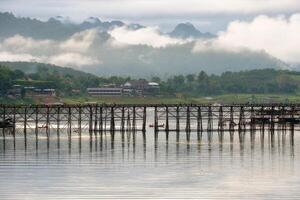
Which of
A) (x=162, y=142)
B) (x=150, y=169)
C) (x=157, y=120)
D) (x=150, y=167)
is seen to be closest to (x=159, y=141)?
(x=162, y=142)

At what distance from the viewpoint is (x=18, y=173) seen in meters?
65.9

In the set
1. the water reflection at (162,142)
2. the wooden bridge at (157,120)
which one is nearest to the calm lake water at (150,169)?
the water reflection at (162,142)

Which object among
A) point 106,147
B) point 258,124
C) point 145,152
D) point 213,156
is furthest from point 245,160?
point 258,124

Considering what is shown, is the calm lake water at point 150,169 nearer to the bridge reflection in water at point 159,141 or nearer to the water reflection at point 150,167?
the water reflection at point 150,167

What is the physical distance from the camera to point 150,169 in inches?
2729

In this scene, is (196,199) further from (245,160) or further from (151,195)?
(245,160)

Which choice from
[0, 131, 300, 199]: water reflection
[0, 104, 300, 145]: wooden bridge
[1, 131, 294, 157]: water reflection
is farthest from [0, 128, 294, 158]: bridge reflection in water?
[0, 104, 300, 145]: wooden bridge

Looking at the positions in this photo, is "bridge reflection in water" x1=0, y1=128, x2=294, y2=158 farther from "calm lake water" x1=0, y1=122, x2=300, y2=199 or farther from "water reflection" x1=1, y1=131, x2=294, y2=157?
"calm lake water" x1=0, y1=122, x2=300, y2=199

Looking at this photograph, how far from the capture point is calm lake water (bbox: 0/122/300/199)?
184 feet

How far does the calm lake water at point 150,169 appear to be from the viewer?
56.0 metres

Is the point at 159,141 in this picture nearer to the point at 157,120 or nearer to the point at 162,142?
the point at 162,142

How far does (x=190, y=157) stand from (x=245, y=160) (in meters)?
6.05

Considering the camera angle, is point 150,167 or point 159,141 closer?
point 150,167

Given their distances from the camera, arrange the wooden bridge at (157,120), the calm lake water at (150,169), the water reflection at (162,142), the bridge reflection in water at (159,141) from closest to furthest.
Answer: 1. the calm lake water at (150,169)
2. the water reflection at (162,142)
3. the bridge reflection in water at (159,141)
4. the wooden bridge at (157,120)
